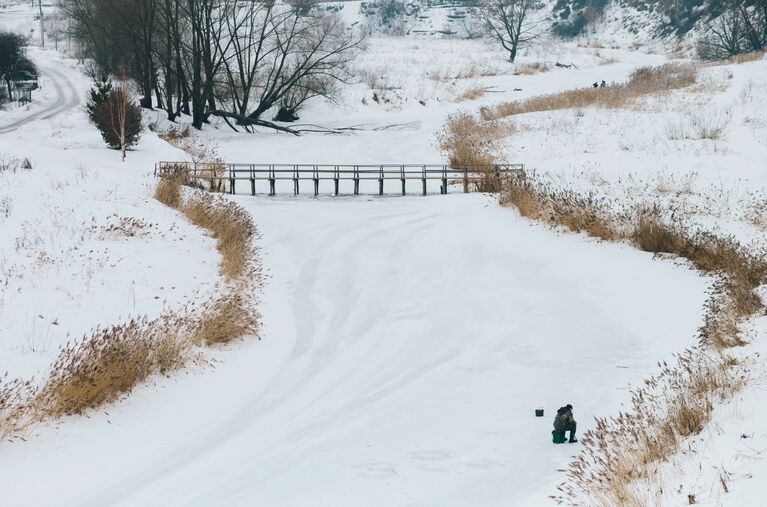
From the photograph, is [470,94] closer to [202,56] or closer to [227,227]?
[202,56]

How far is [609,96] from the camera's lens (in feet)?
146

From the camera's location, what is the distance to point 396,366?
1266 cm

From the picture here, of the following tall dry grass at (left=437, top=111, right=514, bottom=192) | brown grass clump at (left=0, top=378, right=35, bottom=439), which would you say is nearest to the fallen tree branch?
tall dry grass at (left=437, top=111, right=514, bottom=192)

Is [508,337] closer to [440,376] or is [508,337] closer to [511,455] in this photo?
[440,376]

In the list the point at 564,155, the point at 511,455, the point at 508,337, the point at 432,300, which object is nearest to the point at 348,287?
the point at 432,300

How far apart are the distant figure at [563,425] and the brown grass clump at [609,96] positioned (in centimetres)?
3508

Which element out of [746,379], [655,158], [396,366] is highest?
[655,158]

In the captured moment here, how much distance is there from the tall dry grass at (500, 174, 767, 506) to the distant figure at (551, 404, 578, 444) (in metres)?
0.25

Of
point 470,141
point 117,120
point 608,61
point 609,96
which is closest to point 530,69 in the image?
point 608,61

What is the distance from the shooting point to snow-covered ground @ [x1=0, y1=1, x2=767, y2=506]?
834cm

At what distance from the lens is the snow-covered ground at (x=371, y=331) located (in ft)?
27.4

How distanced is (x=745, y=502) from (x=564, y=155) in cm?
2921

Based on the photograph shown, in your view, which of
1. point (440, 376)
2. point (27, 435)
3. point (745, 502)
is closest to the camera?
point (745, 502)

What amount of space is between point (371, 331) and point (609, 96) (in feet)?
113
